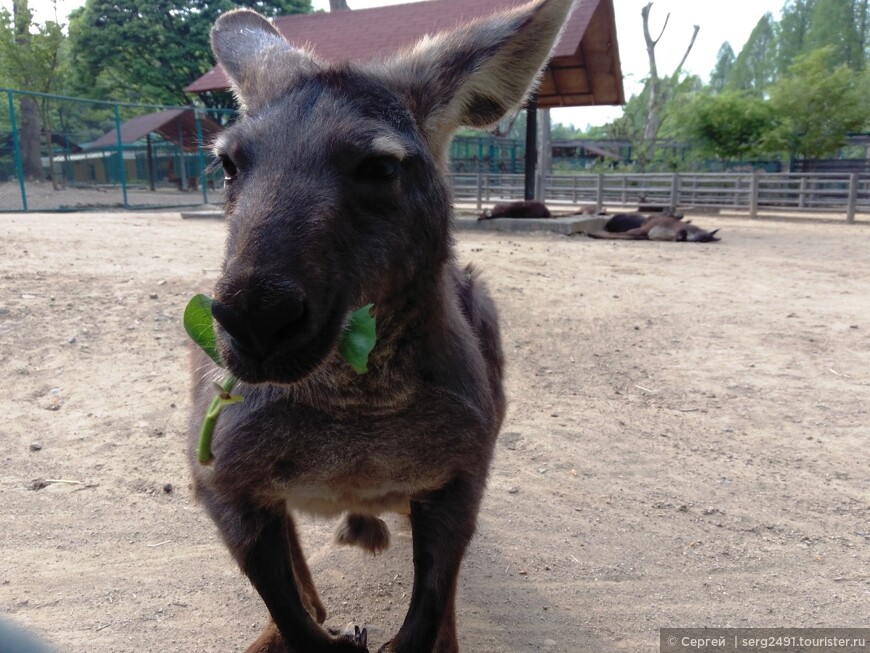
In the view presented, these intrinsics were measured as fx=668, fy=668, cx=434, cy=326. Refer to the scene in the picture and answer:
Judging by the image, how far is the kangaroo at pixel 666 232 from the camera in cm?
1375

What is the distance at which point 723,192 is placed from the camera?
72.6 ft

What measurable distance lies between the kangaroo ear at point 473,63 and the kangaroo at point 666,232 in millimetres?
12302

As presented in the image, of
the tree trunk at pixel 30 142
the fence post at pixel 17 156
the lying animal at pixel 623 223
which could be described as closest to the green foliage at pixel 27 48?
the tree trunk at pixel 30 142

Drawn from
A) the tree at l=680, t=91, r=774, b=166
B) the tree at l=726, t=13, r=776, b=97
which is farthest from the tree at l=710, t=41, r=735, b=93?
the tree at l=680, t=91, r=774, b=166

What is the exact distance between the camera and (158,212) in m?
17.7

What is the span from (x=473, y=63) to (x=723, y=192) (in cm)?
2226

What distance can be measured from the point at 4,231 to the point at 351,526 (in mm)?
8505

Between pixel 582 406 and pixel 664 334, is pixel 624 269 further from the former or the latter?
pixel 582 406

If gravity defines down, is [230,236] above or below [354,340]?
above

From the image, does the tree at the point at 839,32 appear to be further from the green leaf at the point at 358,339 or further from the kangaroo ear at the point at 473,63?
the green leaf at the point at 358,339

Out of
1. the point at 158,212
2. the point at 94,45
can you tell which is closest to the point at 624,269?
the point at 158,212

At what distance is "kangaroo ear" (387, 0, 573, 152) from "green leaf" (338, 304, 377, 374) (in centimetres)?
83

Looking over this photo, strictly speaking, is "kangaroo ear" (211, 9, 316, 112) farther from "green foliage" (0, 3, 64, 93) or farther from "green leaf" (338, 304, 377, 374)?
"green foliage" (0, 3, 64, 93)

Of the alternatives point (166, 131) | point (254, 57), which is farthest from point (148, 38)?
point (254, 57)
